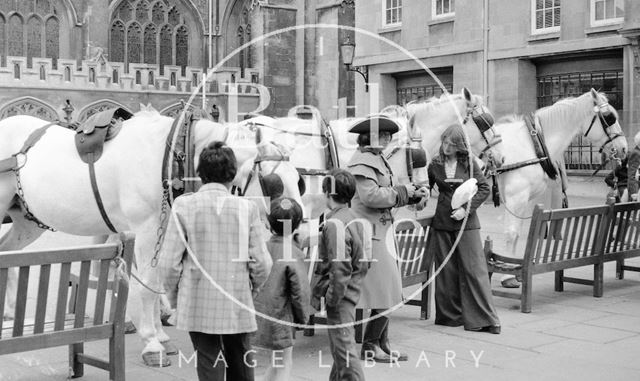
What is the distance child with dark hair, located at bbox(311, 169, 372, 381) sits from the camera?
5363 millimetres

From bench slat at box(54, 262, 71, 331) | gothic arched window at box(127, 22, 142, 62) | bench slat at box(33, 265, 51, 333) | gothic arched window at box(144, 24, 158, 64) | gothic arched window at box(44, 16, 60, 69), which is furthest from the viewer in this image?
gothic arched window at box(144, 24, 158, 64)

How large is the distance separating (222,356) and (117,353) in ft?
3.56

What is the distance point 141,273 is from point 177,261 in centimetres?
189

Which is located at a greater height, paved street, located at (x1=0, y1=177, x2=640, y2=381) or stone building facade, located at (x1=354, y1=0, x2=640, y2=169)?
stone building facade, located at (x1=354, y1=0, x2=640, y2=169)

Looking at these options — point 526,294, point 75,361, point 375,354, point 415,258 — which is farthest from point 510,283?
point 75,361

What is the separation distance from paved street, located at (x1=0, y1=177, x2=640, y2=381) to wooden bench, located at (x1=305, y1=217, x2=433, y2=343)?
7.7 inches

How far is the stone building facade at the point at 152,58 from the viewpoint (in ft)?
95.5

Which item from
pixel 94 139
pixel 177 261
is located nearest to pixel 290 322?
pixel 177 261

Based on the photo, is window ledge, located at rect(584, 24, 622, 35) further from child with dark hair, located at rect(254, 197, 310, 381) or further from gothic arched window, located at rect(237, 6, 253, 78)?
gothic arched window, located at rect(237, 6, 253, 78)

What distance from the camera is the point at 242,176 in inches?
261

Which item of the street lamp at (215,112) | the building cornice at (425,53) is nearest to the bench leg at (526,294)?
the building cornice at (425,53)

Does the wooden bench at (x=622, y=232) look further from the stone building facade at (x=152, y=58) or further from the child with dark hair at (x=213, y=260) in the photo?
the stone building facade at (x=152, y=58)

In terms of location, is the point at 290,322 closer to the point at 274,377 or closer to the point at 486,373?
the point at 274,377

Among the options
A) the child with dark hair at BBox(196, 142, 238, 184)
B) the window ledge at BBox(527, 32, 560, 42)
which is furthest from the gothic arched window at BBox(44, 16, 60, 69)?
the child with dark hair at BBox(196, 142, 238, 184)
